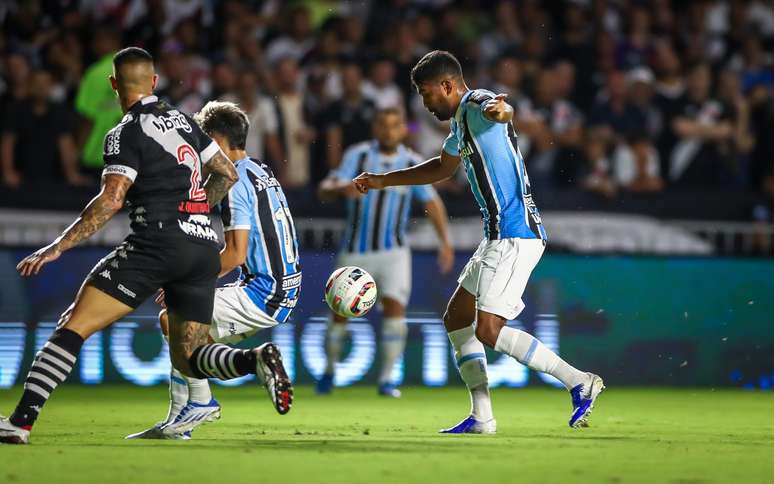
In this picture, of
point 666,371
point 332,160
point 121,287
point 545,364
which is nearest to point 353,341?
point 332,160

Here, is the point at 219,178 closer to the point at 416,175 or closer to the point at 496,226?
the point at 416,175

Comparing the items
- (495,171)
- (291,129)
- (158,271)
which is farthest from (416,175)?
(291,129)

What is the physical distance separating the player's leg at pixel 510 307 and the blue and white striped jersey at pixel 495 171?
0.10 m

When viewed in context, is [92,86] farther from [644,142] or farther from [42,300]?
[644,142]

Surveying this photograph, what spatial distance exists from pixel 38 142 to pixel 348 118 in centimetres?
321

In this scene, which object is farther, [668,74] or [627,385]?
[668,74]

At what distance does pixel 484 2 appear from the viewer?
1742 centimetres

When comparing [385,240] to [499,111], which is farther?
[385,240]

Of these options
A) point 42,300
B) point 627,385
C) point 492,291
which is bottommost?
point 627,385

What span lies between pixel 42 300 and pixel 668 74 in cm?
803

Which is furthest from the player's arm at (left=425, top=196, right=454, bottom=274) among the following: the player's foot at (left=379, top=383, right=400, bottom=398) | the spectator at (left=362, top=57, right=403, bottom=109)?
the spectator at (left=362, top=57, right=403, bottom=109)

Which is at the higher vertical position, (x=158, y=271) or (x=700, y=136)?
(x=158, y=271)

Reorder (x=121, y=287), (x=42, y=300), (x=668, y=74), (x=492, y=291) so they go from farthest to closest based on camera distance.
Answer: (x=668, y=74) → (x=42, y=300) → (x=492, y=291) → (x=121, y=287)

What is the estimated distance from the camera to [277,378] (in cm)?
717
